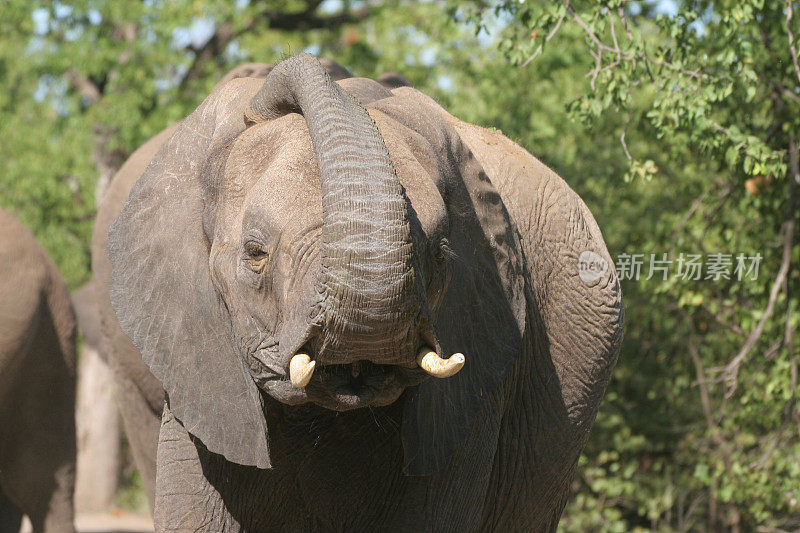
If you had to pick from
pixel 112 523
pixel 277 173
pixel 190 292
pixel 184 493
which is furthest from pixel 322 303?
pixel 112 523

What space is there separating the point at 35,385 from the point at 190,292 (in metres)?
3.30

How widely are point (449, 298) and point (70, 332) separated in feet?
12.1

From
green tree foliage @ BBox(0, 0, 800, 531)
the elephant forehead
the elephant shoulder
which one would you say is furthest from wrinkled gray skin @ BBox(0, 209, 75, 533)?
the elephant forehead

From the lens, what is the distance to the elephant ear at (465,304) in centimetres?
303

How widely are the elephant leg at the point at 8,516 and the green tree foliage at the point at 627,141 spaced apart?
325 cm

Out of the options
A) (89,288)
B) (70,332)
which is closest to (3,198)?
(89,288)

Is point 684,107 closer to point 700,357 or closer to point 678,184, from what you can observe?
point 678,184

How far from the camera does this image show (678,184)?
741 cm

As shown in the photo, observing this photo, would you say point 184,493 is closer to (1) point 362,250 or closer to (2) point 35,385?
(1) point 362,250

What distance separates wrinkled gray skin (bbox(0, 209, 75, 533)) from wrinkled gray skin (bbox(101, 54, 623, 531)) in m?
2.73

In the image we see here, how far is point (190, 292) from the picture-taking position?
3.06m

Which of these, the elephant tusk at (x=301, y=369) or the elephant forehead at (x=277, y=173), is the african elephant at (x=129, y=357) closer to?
the elephant forehead at (x=277, y=173)

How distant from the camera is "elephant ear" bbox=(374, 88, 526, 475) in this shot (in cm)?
303

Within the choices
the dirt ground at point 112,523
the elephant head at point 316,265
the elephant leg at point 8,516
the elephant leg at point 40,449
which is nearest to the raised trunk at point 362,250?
the elephant head at point 316,265
